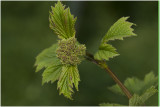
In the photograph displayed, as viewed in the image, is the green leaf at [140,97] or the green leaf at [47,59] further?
the green leaf at [47,59]

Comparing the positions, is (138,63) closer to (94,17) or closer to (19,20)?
(94,17)

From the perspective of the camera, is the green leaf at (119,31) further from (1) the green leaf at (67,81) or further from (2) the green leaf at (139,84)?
(2) the green leaf at (139,84)

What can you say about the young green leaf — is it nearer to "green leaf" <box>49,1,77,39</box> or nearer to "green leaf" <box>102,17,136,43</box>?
"green leaf" <box>102,17,136,43</box>

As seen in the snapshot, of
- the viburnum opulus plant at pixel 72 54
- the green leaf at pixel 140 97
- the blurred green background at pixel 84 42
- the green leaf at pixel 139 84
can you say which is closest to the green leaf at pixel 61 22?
the viburnum opulus plant at pixel 72 54

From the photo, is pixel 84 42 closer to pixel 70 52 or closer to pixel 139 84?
pixel 139 84

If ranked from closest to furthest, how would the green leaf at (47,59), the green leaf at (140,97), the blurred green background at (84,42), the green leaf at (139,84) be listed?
1. the green leaf at (140,97)
2. the green leaf at (47,59)
3. the green leaf at (139,84)
4. the blurred green background at (84,42)

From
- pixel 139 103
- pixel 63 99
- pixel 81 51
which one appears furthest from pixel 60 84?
pixel 63 99

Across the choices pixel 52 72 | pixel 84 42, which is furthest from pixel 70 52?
pixel 84 42
